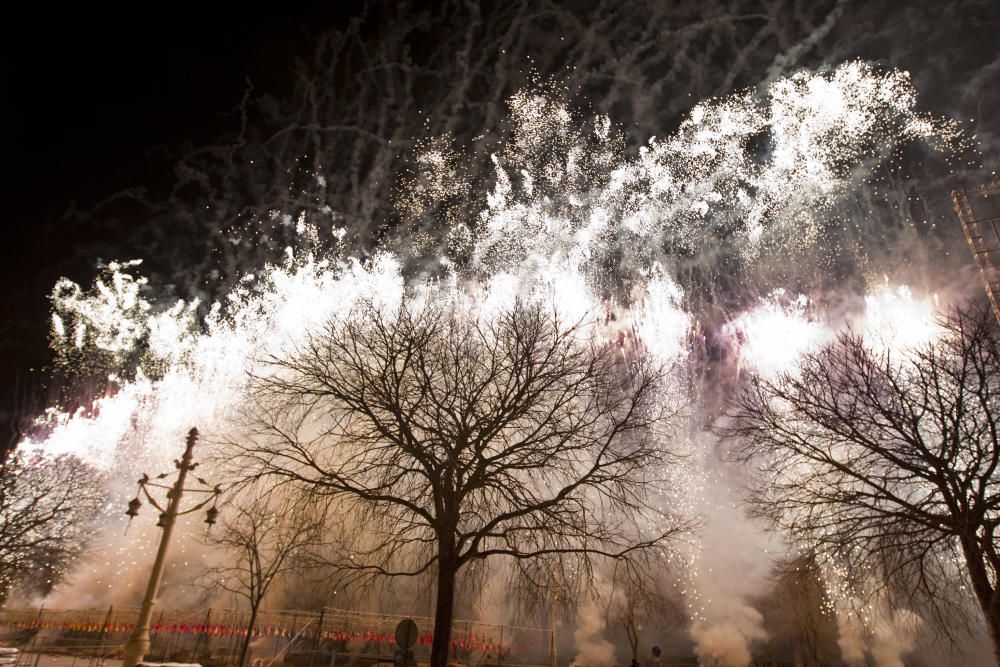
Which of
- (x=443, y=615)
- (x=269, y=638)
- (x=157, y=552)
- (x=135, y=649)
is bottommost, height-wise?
(x=269, y=638)

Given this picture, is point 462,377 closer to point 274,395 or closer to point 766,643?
point 274,395

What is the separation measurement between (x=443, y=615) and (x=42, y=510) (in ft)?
101

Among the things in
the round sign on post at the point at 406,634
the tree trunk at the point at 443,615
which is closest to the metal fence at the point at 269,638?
the tree trunk at the point at 443,615

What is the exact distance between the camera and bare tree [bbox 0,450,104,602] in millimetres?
26797

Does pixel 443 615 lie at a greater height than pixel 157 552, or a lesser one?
lesser

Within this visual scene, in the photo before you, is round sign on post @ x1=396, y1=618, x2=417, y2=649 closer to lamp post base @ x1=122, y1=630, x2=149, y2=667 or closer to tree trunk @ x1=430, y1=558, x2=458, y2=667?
tree trunk @ x1=430, y1=558, x2=458, y2=667

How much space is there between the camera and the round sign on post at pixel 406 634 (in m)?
9.95

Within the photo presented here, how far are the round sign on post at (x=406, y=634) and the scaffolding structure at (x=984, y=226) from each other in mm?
35358

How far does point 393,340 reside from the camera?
42.3 ft

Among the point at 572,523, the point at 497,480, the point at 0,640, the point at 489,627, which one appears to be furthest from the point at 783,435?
the point at 0,640

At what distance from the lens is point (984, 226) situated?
32.7 meters

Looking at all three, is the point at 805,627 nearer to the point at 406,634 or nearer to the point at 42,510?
the point at 406,634

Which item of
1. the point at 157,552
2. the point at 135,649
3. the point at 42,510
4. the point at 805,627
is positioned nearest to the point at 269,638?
the point at 42,510

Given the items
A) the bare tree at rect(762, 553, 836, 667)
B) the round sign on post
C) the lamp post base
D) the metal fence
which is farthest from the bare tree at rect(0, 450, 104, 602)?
the bare tree at rect(762, 553, 836, 667)
